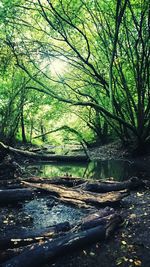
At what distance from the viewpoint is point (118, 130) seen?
21578 mm

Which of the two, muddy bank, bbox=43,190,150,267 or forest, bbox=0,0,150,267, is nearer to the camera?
muddy bank, bbox=43,190,150,267

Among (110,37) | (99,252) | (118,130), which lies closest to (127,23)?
(110,37)

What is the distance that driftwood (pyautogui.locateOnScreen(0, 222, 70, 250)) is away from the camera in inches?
208

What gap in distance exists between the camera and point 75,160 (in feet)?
59.7

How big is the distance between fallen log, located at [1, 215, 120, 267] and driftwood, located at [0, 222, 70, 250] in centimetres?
39

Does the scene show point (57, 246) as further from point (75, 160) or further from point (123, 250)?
point (75, 160)

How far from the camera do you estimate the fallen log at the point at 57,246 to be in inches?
182

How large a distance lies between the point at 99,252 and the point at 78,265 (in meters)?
0.57

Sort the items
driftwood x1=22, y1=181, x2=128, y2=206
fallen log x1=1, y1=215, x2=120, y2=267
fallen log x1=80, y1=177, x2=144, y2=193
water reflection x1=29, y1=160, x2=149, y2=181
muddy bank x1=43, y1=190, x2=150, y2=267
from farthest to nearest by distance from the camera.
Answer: water reflection x1=29, y1=160, x2=149, y2=181
fallen log x1=80, y1=177, x2=144, y2=193
driftwood x1=22, y1=181, x2=128, y2=206
muddy bank x1=43, y1=190, x2=150, y2=267
fallen log x1=1, y1=215, x2=120, y2=267

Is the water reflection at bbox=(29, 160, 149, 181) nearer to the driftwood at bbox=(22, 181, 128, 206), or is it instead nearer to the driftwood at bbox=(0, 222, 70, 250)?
the driftwood at bbox=(22, 181, 128, 206)

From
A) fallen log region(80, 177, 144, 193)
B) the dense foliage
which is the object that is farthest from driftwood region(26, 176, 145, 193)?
the dense foliage

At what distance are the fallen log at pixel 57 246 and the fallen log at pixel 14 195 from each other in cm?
314

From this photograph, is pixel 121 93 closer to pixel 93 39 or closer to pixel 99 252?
pixel 93 39

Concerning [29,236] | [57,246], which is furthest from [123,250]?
[29,236]
